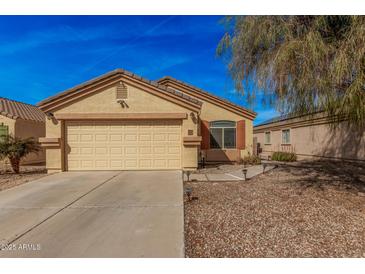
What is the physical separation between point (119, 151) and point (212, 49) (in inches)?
233

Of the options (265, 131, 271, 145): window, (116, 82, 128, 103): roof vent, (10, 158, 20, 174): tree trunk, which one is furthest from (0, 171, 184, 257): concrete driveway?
(265, 131, 271, 145): window

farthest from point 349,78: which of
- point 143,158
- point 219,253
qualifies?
point 143,158

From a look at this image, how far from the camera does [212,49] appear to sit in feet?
23.2

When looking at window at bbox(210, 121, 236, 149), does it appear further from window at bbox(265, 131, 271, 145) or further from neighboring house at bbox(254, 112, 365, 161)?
window at bbox(265, 131, 271, 145)

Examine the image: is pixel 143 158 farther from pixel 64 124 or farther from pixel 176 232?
pixel 176 232

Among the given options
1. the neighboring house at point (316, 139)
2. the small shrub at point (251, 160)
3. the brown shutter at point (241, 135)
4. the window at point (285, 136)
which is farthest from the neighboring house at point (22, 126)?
the window at point (285, 136)

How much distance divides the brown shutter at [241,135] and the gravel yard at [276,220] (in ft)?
20.7

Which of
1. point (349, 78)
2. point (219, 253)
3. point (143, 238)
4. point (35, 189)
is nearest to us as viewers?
point (219, 253)

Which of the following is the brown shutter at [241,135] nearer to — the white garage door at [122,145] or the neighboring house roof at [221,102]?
the neighboring house roof at [221,102]

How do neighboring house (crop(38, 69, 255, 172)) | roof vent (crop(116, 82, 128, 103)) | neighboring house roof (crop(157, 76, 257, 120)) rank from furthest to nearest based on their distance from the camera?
neighboring house roof (crop(157, 76, 257, 120)) < roof vent (crop(116, 82, 128, 103)) < neighboring house (crop(38, 69, 255, 172))

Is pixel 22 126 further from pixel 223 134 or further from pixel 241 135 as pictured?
pixel 241 135

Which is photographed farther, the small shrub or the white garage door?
the small shrub

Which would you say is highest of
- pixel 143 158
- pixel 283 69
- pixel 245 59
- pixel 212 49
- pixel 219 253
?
pixel 212 49

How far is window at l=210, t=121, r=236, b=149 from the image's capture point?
13805 mm
